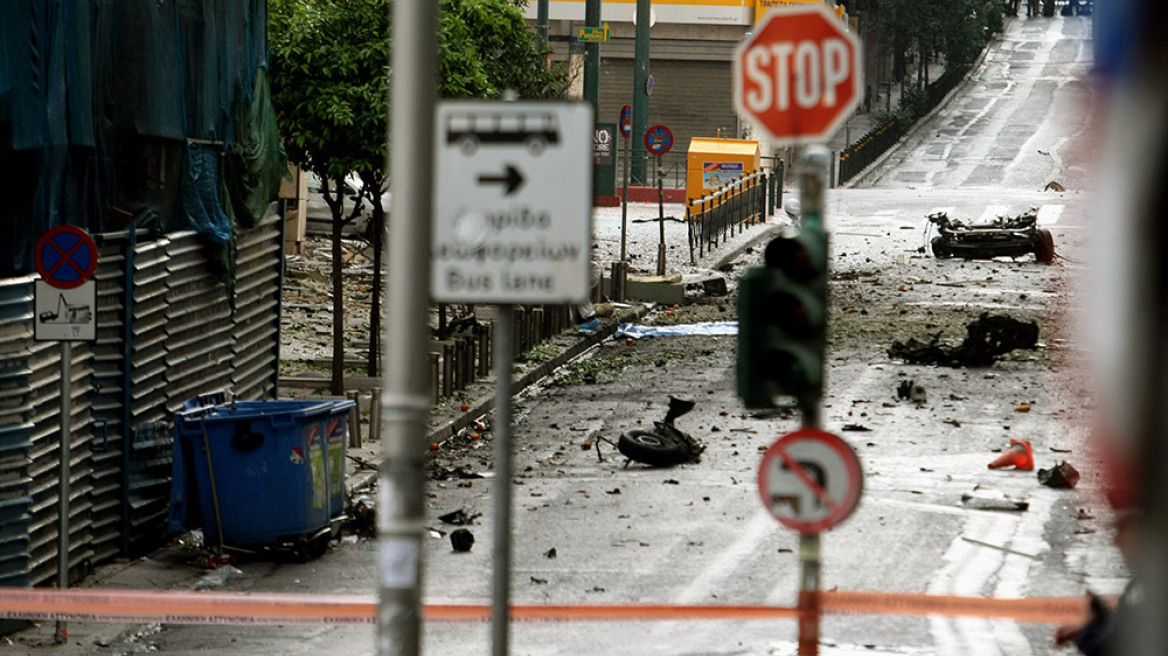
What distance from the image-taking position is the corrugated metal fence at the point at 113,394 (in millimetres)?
10930

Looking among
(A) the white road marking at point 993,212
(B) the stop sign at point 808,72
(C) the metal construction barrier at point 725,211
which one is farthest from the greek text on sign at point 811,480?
(A) the white road marking at point 993,212

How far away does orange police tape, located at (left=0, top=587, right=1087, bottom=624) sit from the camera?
32.6 ft

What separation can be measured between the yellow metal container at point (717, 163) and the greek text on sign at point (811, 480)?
34422 mm

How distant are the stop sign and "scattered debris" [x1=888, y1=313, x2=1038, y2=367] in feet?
45.0

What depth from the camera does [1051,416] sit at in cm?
1800

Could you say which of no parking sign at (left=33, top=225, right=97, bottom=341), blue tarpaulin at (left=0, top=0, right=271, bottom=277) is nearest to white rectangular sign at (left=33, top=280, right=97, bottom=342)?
no parking sign at (left=33, top=225, right=97, bottom=341)

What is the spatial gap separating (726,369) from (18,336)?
38.8 ft

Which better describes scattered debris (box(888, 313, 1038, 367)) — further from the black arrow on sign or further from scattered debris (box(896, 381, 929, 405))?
the black arrow on sign

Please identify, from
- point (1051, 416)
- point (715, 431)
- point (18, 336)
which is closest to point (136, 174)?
point (18, 336)

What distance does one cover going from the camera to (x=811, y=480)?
7.08 meters

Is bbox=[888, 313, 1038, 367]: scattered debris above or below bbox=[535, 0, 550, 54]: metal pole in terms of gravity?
below

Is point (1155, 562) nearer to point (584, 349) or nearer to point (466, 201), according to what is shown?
point (466, 201)

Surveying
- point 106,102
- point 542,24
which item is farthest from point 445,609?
point 542,24

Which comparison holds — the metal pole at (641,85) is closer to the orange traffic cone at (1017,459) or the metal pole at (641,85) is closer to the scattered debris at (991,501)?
the orange traffic cone at (1017,459)
